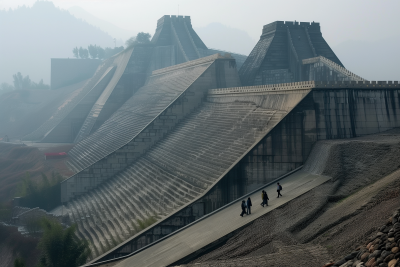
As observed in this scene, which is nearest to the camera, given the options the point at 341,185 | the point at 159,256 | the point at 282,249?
the point at 282,249

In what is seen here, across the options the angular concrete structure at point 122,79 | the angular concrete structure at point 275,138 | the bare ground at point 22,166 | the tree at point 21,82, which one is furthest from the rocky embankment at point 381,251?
the tree at point 21,82

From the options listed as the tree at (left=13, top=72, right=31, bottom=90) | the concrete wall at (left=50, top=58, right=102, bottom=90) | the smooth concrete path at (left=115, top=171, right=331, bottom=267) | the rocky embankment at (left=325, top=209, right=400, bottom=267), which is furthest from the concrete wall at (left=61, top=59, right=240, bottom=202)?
the tree at (left=13, top=72, right=31, bottom=90)

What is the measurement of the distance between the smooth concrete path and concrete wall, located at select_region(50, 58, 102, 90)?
220 feet

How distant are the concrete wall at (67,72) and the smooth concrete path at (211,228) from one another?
67.0 m

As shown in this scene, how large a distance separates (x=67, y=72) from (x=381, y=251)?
7745 centimetres

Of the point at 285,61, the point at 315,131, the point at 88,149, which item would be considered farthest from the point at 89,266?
the point at 285,61

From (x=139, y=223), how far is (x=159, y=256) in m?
4.10

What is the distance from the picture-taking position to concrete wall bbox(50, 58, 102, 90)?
79188 mm

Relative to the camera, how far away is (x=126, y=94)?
4950cm

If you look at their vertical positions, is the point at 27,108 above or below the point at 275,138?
above

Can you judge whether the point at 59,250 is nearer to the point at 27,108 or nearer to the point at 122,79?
the point at 122,79

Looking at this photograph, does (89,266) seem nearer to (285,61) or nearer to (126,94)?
(285,61)

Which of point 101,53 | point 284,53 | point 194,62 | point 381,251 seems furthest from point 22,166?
point 101,53

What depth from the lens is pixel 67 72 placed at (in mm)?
79938
